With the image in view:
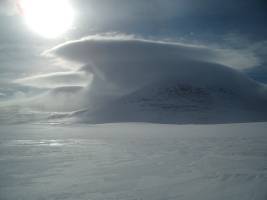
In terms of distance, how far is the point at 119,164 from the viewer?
12.8m

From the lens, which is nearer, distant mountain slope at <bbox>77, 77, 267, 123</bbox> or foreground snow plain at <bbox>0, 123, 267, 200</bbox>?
foreground snow plain at <bbox>0, 123, 267, 200</bbox>

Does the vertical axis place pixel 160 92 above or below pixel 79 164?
above

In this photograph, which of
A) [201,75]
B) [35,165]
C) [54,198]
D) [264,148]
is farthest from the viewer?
[201,75]

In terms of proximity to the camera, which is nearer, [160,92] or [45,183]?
[45,183]

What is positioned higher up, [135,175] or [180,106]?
[180,106]

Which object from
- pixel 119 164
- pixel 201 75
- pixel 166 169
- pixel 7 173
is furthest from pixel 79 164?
pixel 201 75

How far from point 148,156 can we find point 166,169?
3.26 metres

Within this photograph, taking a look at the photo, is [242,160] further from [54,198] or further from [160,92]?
[160,92]

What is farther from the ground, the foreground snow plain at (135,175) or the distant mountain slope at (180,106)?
the distant mountain slope at (180,106)

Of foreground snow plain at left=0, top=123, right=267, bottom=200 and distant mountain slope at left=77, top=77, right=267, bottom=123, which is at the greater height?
distant mountain slope at left=77, top=77, right=267, bottom=123

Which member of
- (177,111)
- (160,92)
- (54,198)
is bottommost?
(54,198)

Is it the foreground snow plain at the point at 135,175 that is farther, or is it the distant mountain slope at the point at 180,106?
the distant mountain slope at the point at 180,106

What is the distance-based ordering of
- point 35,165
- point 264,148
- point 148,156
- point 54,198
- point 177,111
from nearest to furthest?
1. point 54,198
2. point 35,165
3. point 148,156
4. point 264,148
5. point 177,111

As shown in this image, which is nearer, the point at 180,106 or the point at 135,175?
the point at 135,175
